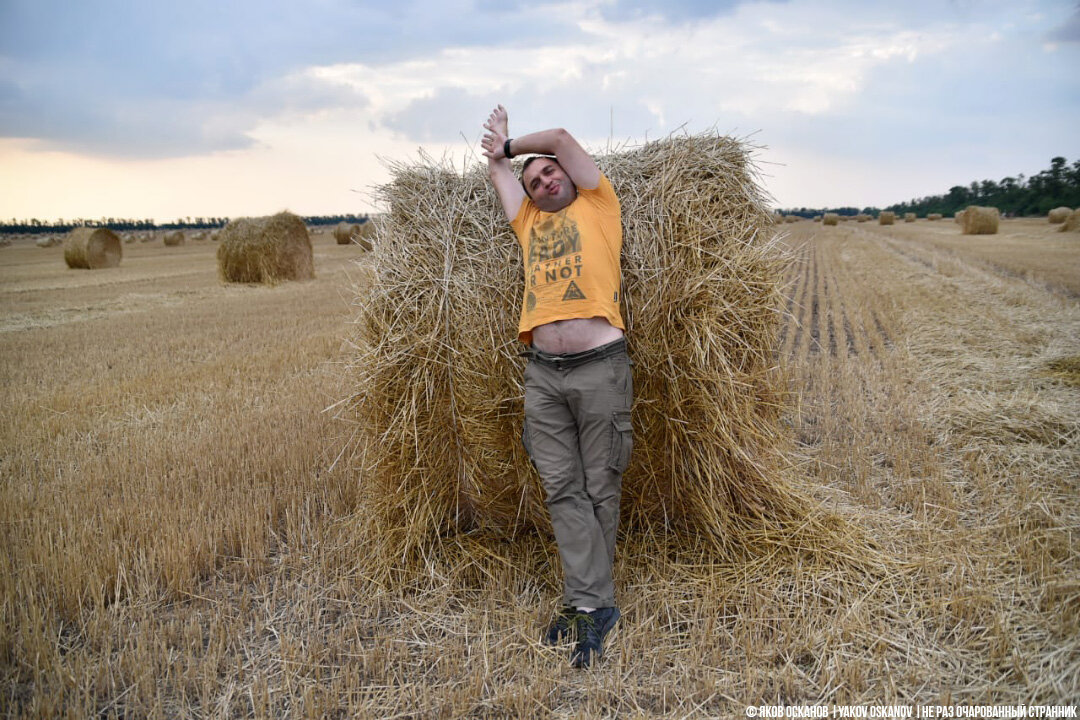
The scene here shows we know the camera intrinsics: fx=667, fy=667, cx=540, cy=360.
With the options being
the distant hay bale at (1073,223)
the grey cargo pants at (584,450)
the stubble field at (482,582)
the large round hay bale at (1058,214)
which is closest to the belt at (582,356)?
the grey cargo pants at (584,450)

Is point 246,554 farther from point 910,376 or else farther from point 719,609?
point 910,376

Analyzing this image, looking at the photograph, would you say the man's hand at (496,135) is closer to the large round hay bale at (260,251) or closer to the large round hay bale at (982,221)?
the large round hay bale at (260,251)

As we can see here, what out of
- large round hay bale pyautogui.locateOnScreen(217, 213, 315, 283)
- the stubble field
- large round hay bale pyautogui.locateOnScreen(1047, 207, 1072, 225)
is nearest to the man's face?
the stubble field

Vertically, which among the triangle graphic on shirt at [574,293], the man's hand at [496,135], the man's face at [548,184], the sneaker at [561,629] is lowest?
Result: the sneaker at [561,629]

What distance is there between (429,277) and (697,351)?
1.52 m

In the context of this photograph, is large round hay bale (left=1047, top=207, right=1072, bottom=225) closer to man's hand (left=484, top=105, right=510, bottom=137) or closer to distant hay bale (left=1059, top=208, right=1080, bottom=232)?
distant hay bale (left=1059, top=208, right=1080, bottom=232)

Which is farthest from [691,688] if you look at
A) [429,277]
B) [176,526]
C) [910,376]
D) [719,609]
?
[910,376]

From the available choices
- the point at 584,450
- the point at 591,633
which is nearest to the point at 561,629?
the point at 591,633

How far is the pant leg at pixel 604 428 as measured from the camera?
3182 millimetres

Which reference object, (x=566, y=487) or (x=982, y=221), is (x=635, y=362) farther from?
(x=982, y=221)

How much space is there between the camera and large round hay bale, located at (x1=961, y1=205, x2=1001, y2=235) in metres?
27.1

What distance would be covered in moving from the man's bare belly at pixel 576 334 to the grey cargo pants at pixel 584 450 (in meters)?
0.04

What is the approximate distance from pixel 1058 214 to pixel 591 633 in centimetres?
3115

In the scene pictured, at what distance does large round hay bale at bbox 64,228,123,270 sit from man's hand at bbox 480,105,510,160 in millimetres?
24526
